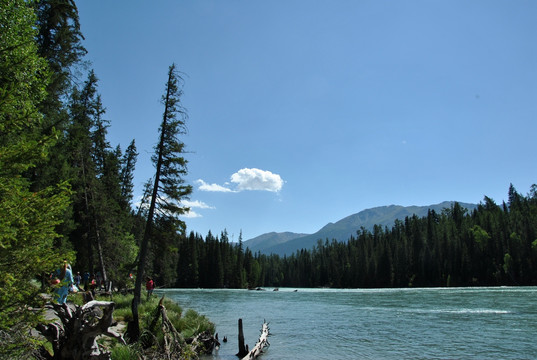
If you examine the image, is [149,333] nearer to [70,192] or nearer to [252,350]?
[252,350]

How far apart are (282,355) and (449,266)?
99.0 metres

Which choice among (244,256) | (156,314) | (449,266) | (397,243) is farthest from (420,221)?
(156,314)

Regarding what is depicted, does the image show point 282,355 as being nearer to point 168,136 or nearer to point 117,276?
point 168,136

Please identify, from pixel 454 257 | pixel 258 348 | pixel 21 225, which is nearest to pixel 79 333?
pixel 21 225

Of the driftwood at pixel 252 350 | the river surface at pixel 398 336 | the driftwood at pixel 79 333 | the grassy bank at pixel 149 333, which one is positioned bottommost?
the river surface at pixel 398 336

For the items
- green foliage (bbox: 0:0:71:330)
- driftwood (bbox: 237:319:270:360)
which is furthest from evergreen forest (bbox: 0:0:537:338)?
driftwood (bbox: 237:319:270:360)

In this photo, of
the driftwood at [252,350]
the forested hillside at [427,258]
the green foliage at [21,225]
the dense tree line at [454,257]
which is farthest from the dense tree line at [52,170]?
the dense tree line at [454,257]

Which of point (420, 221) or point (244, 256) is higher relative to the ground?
point (420, 221)

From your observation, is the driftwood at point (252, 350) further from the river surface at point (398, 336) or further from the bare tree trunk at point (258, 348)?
the river surface at point (398, 336)

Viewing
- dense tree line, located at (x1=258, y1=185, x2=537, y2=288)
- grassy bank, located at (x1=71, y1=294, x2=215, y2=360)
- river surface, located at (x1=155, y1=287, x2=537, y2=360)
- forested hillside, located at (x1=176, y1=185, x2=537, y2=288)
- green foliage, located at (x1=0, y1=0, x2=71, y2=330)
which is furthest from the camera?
forested hillside, located at (x1=176, y1=185, x2=537, y2=288)

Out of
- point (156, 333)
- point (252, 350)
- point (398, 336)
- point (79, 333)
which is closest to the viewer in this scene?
point (79, 333)

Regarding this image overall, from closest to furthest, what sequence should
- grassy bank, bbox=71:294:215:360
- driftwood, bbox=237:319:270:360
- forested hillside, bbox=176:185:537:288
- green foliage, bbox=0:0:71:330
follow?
green foliage, bbox=0:0:71:330, grassy bank, bbox=71:294:215:360, driftwood, bbox=237:319:270:360, forested hillside, bbox=176:185:537:288

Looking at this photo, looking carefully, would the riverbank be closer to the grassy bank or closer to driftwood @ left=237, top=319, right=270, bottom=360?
the grassy bank

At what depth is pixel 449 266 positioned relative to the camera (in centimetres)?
10062
